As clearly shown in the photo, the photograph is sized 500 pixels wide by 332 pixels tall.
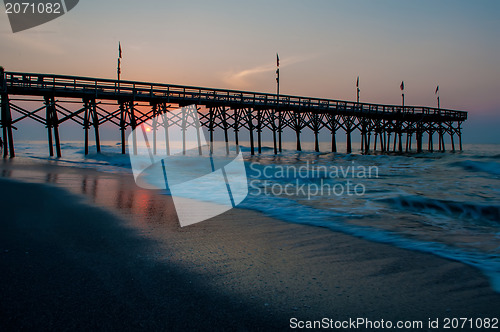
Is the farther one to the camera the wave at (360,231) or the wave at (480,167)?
the wave at (480,167)

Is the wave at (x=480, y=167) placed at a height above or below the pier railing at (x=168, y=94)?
below

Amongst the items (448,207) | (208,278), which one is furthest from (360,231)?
(448,207)

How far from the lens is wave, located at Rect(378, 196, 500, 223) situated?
5493 millimetres

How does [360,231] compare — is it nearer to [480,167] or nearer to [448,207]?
[448,207]

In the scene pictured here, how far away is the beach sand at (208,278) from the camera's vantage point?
68.7 inches

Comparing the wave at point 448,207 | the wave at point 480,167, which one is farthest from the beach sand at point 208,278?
the wave at point 480,167

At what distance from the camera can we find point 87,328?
1567 mm

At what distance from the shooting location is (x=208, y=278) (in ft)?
7.60

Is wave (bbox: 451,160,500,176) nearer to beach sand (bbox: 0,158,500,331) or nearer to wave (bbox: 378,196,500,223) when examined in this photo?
wave (bbox: 378,196,500,223)

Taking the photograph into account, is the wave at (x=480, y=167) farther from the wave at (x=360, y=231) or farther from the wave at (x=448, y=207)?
the wave at (x=360, y=231)

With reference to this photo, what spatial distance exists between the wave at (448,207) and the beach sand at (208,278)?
316 cm

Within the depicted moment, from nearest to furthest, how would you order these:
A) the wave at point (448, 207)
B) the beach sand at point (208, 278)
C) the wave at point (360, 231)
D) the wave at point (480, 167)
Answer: the beach sand at point (208, 278) < the wave at point (360, 231) < the wave at point (448, 207) < the wave at point (480, 167)

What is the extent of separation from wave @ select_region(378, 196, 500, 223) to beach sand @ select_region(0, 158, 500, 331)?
316 cm

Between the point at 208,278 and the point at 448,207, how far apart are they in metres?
5.77
